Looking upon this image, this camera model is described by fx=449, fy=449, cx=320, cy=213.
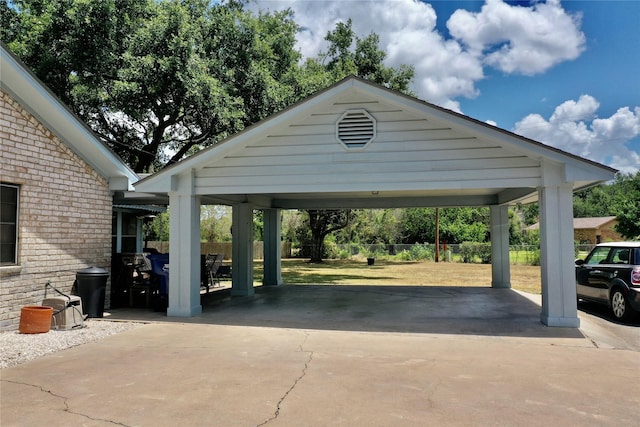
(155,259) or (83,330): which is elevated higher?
(155,259)

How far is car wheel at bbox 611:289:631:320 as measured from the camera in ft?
28.8

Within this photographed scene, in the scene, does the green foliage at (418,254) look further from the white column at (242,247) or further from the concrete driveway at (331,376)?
the concrete driveway at (331,376)

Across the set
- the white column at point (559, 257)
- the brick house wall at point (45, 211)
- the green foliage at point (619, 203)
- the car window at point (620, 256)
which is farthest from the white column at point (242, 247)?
the green foliage at point (619, 203)

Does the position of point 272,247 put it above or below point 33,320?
above

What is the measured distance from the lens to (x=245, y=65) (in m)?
16.0

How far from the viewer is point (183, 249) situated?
9266 mm

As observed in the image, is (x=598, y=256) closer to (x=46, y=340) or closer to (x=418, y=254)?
Answer: (x=46, y=340)

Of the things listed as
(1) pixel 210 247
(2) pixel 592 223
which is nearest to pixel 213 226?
(1) pixel 210 247

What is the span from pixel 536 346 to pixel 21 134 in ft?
31.3

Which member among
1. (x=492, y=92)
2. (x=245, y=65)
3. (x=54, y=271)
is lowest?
(x=54, y=271)

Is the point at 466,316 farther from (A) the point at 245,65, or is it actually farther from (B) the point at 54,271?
(A) the point at 245,65

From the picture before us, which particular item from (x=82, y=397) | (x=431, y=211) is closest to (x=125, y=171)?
(x=82, y=397)

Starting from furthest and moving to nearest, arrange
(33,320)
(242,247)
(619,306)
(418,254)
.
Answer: (418,254) < (242,247) < (619,306) < (33,320)

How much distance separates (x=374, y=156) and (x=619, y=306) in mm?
5797
